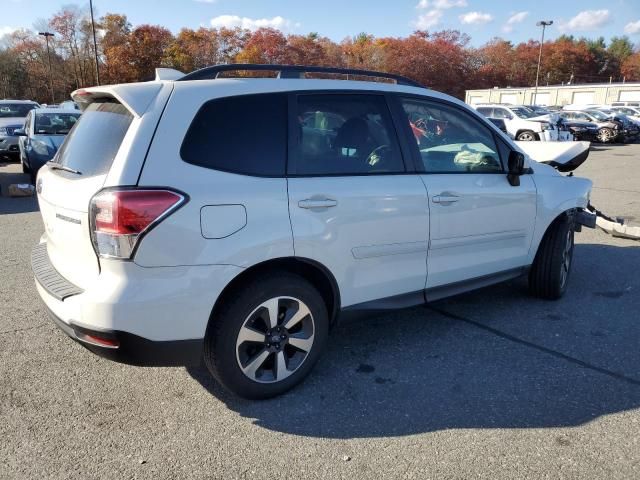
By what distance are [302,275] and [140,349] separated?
3.31 feet

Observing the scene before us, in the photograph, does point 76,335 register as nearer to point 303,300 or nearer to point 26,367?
point 26,367

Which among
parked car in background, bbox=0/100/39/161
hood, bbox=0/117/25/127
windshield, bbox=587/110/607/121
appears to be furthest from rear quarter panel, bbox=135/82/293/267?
windshield, bbox=587/110/607/121

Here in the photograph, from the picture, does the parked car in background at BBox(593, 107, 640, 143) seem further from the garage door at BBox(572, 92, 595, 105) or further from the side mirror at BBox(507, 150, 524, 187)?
the garage door at BBox(572, 92, 595, 105)

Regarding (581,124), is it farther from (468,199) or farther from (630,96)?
(630,96)

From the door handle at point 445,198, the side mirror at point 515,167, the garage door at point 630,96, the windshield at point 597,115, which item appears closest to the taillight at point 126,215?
the door handle at point 445,198

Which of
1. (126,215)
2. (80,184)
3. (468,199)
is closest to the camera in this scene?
(126,215)

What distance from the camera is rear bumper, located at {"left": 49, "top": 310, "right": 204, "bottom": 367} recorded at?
262cm

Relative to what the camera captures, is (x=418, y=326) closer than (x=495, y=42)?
Yes

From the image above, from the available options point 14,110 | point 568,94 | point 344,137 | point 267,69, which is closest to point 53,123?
point 14,110

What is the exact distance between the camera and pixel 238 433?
2.84m

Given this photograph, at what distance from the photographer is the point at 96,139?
2.97m

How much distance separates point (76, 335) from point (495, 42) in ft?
346

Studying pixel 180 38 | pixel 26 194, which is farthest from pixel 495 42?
pixel 26 194

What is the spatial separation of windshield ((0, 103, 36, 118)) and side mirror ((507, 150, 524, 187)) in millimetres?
16268
